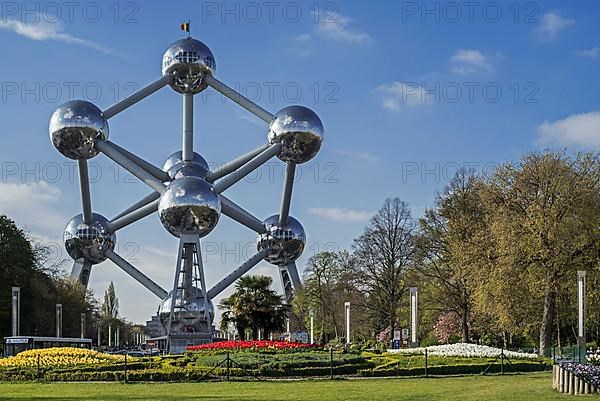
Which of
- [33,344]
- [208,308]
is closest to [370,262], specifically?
[208,308]

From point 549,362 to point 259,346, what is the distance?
40.6 ft

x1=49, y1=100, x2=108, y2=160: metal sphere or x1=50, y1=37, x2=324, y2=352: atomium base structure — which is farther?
x1=49, y1=100, x2=108, y2=160: metal sphere

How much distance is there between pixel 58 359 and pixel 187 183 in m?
13.6

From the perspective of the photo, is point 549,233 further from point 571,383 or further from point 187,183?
point 571,383

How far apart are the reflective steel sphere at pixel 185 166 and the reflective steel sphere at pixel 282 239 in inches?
197

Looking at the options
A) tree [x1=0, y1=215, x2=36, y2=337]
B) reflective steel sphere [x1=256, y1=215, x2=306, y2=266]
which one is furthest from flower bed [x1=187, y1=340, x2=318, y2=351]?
tree [x1=0, y1=215, x2=36, y2=337]

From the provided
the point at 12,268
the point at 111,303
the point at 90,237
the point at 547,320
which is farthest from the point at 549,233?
the point at 111,303

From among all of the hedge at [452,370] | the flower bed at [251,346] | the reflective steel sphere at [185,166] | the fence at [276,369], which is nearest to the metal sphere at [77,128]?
the reflective steel sphere at [185,166]

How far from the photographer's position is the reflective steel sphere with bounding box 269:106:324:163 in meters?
45.8

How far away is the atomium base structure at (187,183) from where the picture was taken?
4216 centimetres

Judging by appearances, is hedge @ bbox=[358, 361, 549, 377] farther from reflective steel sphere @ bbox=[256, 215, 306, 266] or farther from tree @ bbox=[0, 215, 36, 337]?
tree @ bbox=[0, 215, 36, 337]

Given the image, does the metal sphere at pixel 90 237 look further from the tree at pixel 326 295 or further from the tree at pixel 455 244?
the tree at pixel 455 244

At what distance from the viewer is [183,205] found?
40.6 metres

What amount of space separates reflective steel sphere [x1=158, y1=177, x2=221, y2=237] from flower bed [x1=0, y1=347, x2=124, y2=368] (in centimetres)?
1030
